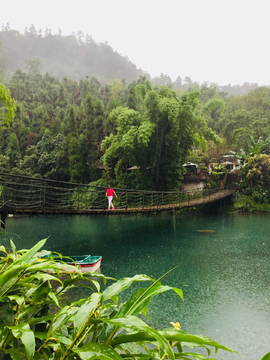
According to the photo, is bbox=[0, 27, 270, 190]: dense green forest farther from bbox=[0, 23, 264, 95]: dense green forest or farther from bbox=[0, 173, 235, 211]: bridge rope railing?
bbox=[0, 23, 264, 95]: dense green forest

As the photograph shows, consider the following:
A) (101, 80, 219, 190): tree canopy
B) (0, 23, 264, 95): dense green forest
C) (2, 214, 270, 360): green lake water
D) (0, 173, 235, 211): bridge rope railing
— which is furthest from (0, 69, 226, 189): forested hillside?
(0, 23, 264, 95): dense green forest

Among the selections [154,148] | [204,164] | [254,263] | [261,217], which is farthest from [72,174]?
[254,263]

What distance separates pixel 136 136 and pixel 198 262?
6723mm

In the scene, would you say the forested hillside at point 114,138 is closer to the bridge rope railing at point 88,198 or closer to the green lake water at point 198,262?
the bridge rope railing at point 88,198

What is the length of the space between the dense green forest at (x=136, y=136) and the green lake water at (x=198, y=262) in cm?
299

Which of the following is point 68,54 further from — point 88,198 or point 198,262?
point 198,262

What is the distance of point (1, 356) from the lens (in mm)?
450

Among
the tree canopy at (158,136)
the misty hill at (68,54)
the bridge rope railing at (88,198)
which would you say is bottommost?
the bridge rope railing at (88,198)

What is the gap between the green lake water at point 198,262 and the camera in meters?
3.01

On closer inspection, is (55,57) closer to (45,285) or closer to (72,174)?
(72,174)

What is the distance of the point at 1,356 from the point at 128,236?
7.26 meters

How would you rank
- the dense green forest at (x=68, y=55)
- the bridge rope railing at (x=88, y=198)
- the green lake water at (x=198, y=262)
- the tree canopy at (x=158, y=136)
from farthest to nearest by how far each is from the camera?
the dense green forest at (x=68, y=55)
the tree canopy at (x=158, y=136)
the bridge rope railing at (x=88, y=198)
the green lake water at (x=198, y=262)

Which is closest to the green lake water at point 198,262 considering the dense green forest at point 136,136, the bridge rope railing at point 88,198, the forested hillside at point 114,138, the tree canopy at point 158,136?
the bridge rope railing at point 88,198

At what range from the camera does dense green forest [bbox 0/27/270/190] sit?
442 inches
